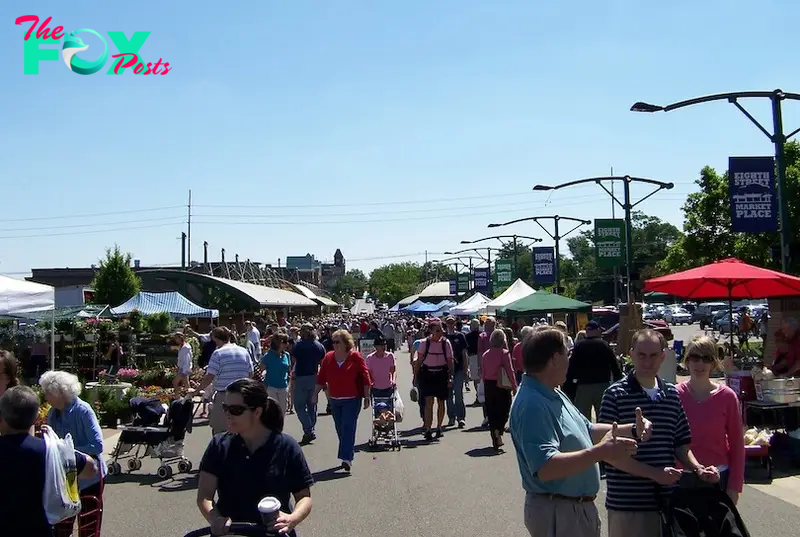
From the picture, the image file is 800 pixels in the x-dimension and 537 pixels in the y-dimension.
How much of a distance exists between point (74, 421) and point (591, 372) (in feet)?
20.8

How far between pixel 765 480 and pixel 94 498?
284 inches

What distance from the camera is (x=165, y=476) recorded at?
10.6m

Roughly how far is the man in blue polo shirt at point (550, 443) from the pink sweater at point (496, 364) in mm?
8425

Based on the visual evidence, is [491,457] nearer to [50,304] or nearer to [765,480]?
[765,480]

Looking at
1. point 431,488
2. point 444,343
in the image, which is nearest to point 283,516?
point 431,488

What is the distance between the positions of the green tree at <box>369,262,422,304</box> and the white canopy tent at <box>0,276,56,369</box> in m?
128

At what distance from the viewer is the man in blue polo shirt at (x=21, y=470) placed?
428 centimetres

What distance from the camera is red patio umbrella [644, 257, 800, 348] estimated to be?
11.9m

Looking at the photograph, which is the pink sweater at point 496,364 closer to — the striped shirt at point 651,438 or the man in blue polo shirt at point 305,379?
the man in blue polo shirt at point 305,379

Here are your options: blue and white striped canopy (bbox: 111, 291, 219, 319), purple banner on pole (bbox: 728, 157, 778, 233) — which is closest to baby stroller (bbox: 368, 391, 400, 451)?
purple banner on pole (bbox: 728, 157, 778, 233)

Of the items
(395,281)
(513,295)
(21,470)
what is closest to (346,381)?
(21,470)

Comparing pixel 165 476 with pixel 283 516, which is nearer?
pixel 283 516

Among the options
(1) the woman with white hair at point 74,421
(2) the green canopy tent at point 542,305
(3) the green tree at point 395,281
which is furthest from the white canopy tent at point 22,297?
(3) the green tree at point 395,281

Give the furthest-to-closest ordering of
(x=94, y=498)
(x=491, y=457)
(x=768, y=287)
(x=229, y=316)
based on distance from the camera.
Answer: (x=229, y=316) → (x=768, y=287) → (x=491, y=457) → (x=94, y=498)
